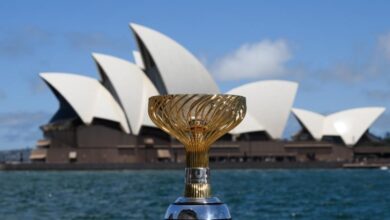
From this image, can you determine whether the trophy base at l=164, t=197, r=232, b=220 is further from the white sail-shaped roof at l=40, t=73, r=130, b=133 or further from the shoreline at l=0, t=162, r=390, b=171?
the shoreline at l=0, t=162, r=390, b=171

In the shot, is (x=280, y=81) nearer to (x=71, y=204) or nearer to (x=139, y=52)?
(x=139, y=52)

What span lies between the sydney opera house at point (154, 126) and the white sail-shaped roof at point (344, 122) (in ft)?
0.31

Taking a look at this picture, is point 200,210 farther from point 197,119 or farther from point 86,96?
point 86,96

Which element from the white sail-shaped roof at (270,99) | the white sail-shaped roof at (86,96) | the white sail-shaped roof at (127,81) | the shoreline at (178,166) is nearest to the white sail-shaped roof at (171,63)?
the white sail-shaped roof at (127,81)

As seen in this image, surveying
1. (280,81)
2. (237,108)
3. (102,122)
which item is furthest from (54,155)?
(237,108)

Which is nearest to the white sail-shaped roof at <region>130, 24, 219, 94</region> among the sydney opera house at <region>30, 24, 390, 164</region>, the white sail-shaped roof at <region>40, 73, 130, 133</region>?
the sydney opera house at <region>30, 24, 390, 164</region>

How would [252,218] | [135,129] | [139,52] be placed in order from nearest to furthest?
[252,218]
[139,52]
[135,129]

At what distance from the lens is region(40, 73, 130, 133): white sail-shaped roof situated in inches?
2574

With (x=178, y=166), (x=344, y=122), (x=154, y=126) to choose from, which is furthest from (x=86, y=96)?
(x=344, y=122)

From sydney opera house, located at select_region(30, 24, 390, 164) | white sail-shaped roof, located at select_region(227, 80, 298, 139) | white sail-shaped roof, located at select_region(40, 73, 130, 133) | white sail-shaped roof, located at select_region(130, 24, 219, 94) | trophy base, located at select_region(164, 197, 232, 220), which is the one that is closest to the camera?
trophy base, located at select_region(164, 197, 232, 220)

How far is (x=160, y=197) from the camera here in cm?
2981

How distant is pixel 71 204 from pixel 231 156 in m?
53.6

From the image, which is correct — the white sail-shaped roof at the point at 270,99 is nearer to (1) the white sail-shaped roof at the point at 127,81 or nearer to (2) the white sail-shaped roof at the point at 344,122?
(2) the white sail-shaped roof at the point at 344,122

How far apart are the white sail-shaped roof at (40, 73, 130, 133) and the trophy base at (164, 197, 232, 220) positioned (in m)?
63.3
